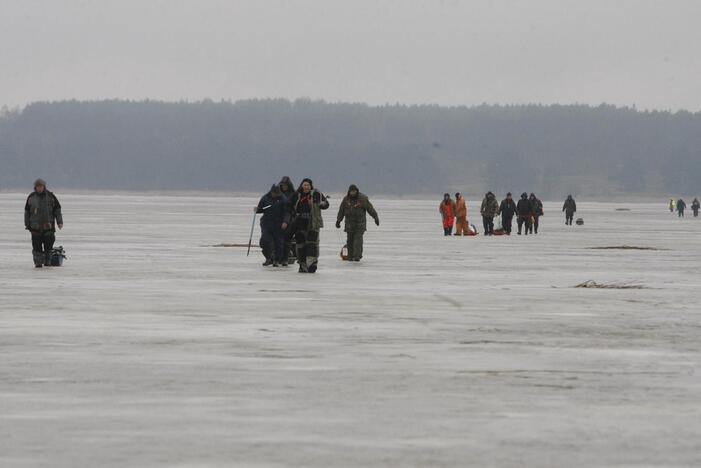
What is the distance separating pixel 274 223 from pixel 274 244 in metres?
0.51

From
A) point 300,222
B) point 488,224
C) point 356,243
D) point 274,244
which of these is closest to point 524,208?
point 488,224

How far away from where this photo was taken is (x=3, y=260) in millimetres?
29438

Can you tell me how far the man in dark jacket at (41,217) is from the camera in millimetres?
26438

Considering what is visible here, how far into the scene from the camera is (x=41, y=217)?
2650 centimetres

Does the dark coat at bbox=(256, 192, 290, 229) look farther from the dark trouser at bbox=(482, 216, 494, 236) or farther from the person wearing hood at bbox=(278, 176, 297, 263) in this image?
the dark trouser at bbox=(482, 216, 494, 236)

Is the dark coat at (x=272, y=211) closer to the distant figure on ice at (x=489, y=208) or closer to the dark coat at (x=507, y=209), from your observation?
the distant figure on ice at (x=489, y=208)

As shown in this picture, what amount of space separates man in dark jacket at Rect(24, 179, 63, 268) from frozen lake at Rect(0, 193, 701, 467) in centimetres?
227

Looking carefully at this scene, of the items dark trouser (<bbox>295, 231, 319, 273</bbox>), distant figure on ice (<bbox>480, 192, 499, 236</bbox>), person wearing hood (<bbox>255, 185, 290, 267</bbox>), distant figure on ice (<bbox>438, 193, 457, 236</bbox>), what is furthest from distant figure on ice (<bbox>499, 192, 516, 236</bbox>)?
dark trouser (<bbox>295, 231, 319, 273</bbox>)

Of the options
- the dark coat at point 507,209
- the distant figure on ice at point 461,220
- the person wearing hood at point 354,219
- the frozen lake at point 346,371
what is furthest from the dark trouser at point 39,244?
the dark coat at point 507,209

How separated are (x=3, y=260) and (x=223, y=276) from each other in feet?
21.9

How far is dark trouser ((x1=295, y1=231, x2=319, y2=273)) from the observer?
84.1 feet

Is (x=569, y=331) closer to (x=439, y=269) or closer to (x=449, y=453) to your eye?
(x=449, y=453)

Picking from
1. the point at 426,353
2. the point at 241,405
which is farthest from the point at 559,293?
the point at 241,405

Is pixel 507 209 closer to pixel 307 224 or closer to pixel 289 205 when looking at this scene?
pixel 289 205
